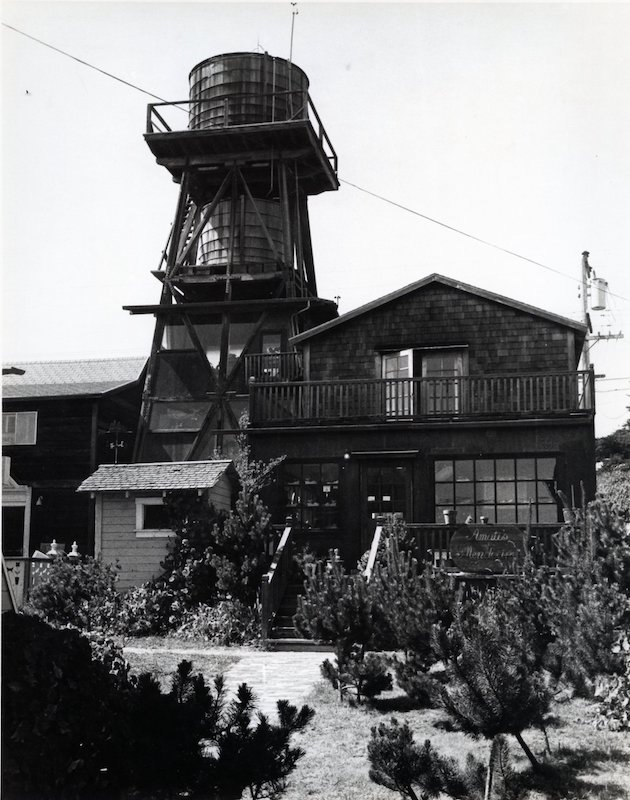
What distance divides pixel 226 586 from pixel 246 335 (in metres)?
11.1

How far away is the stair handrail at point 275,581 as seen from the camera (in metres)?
16.8

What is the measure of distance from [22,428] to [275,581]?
13289 mm

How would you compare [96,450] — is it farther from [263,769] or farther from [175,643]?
[263,769]

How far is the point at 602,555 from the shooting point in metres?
10.9

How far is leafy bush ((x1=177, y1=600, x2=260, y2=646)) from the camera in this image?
17.1m

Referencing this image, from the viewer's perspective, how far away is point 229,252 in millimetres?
27734

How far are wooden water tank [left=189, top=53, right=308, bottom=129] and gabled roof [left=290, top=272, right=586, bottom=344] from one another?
789 centimetres

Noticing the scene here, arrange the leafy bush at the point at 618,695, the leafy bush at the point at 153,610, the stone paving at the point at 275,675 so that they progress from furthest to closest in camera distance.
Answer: the leafy bush at the point at 153,610, the stone paving at the point at 275,675, the leafy bush at the point at 618,695

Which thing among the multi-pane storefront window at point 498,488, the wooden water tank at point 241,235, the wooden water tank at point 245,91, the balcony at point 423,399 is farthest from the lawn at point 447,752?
the wooden water tank at point 245,91

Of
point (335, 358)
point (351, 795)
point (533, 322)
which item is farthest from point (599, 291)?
point (351, 795)

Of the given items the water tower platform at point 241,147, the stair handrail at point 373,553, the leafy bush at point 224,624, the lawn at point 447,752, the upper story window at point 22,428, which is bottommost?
the lawn at point 447,752

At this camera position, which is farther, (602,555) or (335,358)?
(335,358)

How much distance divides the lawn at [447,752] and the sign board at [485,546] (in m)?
4.56

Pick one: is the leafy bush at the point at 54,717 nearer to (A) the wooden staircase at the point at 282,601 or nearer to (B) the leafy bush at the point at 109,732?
(B) the leafy bush at the point at 109,732
